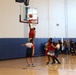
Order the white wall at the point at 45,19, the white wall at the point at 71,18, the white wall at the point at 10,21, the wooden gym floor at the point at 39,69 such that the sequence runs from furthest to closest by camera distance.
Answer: the white wall at the point at 71,18
the white wall at the point at 45,19
the white wall at the point at 10,21
the wooden gym floor at the point at 39,69

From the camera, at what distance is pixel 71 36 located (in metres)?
25.8

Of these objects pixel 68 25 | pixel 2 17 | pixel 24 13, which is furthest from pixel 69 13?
pixel 2 17

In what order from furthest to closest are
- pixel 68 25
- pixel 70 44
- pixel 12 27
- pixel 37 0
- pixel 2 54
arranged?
1. pixel 68 25
2. pixel 70 44
3. pixel 37 0
4. pixel 12 27
5. pixel 2 54

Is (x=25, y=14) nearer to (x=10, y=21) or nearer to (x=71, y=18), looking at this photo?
(x=10, y=21)

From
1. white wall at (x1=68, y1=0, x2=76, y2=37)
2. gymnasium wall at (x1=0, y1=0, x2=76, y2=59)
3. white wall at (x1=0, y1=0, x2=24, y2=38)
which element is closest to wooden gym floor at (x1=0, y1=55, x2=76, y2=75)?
gymnasium wall at (x1=0, y1=0, x2=76, y2=59)

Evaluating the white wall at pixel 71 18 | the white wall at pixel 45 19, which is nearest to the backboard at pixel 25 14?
the white wall at pixel 45 19

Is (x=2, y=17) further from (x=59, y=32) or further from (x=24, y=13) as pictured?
(x=59, y=32)

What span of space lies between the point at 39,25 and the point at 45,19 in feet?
3.97

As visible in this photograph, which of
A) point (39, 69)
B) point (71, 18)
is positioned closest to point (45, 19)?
point (71, 18)

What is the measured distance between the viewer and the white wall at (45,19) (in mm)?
18009

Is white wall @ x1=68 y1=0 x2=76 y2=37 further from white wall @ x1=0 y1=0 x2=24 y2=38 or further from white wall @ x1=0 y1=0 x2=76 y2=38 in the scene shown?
A: white wall @ x1=0 y1=0 x2=24 y2=38

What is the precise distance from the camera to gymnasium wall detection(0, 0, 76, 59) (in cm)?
1772

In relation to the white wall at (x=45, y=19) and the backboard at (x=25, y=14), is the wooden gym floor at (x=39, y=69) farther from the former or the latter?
the backboard at (x=25, y=14)

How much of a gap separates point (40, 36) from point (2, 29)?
5071 millimetres
